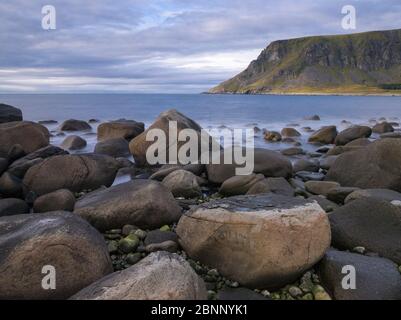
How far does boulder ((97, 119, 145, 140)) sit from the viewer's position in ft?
61.2

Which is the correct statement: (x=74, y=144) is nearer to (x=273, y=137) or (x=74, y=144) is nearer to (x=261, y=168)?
(x=273, y=137)

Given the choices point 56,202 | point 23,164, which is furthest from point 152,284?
point 23,164

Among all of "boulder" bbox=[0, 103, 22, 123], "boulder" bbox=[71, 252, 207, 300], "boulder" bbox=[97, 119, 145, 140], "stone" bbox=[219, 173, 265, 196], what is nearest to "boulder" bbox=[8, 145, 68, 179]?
"stone" bbox=[219, 173, 265, 196]

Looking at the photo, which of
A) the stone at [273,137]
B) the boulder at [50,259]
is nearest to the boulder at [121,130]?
the stone at [273,137]

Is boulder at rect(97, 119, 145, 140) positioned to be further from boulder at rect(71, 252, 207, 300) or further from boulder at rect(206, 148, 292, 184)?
boulder at rect(71, 252, 207, 300)

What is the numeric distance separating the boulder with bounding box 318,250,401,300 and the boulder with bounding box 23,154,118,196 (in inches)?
253

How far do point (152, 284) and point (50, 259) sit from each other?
1.42 metres

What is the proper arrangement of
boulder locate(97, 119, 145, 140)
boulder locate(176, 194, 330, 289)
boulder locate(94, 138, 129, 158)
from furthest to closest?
boulder locate(97, 119, 145, 140) < boulder locate(94, 138, 129, 158) < boulder locate(176, 194, 330, 289)

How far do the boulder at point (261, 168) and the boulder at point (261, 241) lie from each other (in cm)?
491

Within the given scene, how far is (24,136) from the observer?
47.7 ft

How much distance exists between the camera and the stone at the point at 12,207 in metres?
7.82

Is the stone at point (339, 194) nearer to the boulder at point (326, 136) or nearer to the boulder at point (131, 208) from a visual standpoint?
the boulder at point (131, 208)

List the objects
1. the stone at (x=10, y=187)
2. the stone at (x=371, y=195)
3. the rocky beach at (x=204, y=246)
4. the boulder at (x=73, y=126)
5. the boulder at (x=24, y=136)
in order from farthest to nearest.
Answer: the boulder at (x=73, y=126), the boulder at (x=24, y=136), the stone at (x=10, y=187), the stone at (x=371, y=195), the rocky beach at (x=204, y=246)
